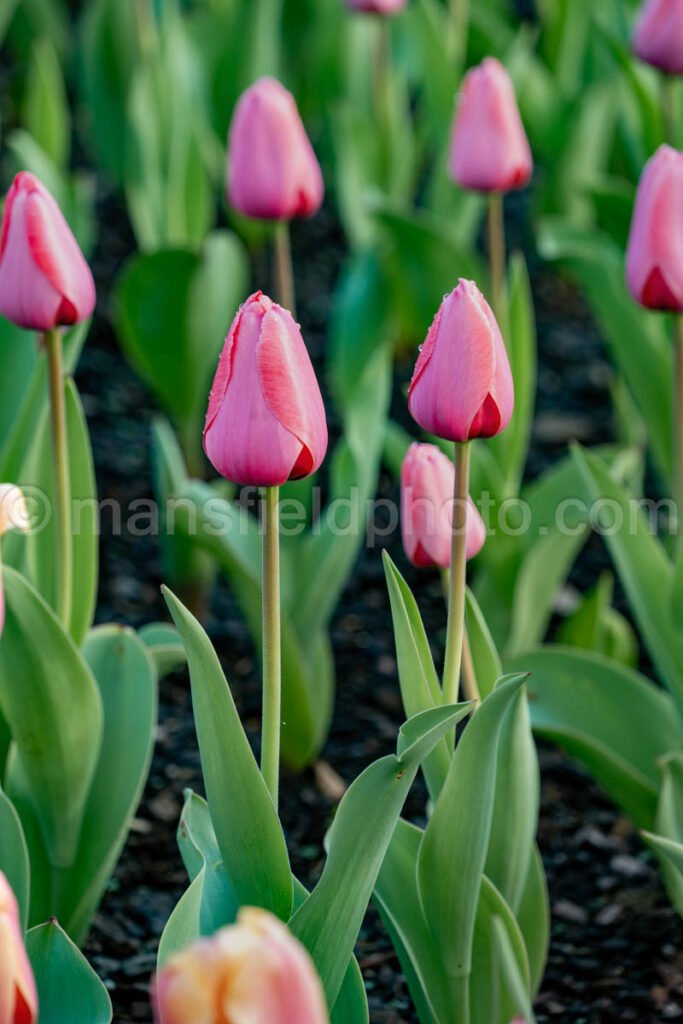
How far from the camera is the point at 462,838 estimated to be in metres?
1.26

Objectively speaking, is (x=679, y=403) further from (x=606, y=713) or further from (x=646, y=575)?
(x=606, y=713)

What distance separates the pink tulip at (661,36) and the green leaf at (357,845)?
1306mm

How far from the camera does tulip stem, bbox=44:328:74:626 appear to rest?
4.80 feet

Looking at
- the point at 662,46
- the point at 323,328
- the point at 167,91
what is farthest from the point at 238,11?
the point at 662,46

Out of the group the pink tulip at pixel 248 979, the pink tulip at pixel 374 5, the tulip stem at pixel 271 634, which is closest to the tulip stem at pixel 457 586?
the tulip stem at pixel 271 634

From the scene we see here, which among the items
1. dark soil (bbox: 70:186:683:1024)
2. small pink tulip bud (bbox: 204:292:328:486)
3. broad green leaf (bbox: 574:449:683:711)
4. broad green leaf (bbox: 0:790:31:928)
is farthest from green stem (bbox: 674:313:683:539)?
broad green leaf (bbox: 0:790:31:928)

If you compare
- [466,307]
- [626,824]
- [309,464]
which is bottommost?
[626,824]

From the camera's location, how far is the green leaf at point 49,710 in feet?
4.69

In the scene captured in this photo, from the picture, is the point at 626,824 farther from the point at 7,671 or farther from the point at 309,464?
the point at 309,464

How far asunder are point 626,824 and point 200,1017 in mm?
1279

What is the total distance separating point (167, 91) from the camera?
279 centimetres

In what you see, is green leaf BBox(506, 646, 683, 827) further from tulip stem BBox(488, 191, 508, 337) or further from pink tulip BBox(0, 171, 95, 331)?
pink tulip BBox(0, 171, 95, 331)

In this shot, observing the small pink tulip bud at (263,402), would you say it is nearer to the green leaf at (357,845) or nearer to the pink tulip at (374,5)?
the green leaf at (357,845)

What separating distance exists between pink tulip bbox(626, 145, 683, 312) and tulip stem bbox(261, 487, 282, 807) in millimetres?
576
